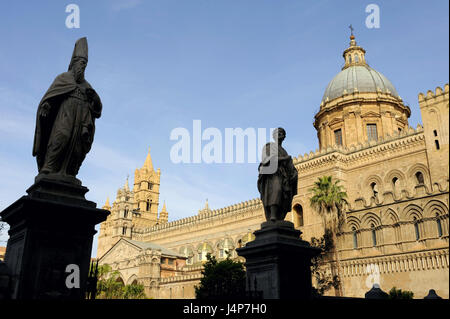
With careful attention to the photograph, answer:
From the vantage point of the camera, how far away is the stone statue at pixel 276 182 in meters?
7.89

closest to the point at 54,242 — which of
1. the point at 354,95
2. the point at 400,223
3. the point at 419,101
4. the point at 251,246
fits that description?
the point at 251,246

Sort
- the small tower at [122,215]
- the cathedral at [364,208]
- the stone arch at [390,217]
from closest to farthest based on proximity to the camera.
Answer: the cathedral at [364,208]
the stone arch at [390,217]
the small tower at [122,215]

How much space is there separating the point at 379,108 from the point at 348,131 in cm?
441

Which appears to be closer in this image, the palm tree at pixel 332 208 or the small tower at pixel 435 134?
the small tower at pixel 435 134

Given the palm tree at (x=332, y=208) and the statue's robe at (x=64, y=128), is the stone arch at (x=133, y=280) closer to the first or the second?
the palm tree at (x=332, y=208)

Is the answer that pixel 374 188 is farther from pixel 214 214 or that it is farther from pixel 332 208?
pixel 214 214

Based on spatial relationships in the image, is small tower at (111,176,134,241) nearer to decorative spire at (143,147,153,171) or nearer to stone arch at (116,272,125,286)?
stone arch at (116,272,125,286)

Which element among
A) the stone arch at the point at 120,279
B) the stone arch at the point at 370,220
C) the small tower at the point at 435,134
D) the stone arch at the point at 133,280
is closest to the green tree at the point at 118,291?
the stone arch at the point at 133,280

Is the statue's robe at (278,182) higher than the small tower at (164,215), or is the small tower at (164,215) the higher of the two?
the small tower at (164,215)

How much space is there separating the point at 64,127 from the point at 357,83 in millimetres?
48273

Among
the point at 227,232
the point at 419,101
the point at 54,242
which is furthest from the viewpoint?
the point at 227,232

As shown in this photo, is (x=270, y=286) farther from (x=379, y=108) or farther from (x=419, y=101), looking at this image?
(x=379, y=108)

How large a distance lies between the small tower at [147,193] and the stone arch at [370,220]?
224ft

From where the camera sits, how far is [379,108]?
48.1 meters
